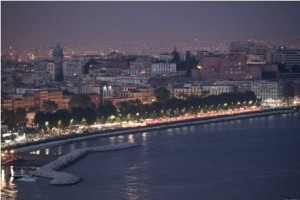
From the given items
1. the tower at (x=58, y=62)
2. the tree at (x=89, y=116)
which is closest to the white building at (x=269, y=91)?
the tower at (x=58, y=62)

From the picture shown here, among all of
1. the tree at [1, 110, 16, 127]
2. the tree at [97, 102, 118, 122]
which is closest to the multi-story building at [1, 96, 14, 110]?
the tree at [1, 110, 16, 127]

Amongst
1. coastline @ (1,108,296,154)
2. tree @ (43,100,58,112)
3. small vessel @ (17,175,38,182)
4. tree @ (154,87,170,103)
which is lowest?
small vessel @ (17,175,38,182)

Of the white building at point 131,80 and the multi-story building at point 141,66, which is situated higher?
the multi-story building at point 141,66

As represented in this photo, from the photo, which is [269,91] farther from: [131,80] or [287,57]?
[287,57]

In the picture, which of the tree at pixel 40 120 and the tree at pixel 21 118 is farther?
the tree at pixel 21 118

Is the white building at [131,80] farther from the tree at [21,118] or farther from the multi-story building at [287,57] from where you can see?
the tree at [21,118]

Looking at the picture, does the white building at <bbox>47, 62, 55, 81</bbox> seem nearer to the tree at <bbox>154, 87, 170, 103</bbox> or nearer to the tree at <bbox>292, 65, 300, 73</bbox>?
the tree at <bbox>154, 87, 170, 103</bbox>
